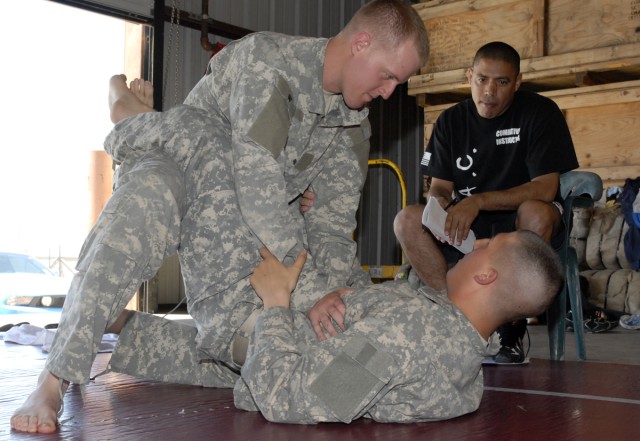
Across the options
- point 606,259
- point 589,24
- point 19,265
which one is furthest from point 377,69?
point 19,265

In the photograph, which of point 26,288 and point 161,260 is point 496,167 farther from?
point 26,288

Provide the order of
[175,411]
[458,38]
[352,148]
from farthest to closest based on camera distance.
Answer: [458,38], [352,148], [175,411]

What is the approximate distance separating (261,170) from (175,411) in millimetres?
665

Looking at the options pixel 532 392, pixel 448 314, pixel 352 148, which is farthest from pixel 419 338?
pixel 352 148

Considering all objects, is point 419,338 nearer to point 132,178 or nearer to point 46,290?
point 132,178

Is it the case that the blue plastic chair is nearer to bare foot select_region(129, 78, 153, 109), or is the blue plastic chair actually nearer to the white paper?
the white paper

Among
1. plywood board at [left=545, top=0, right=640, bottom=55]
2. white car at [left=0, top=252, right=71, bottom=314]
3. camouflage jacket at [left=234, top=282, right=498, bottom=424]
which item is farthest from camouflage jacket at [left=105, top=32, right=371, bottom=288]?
white car at [left=0, top=252, right=71, bottom=314]

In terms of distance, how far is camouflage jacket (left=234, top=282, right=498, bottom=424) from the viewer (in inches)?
63.7

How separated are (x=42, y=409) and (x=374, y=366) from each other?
0.73 metres

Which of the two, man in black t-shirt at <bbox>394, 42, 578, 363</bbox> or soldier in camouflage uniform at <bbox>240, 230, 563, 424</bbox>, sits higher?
man in black t-shirt at <bbox>394, 42, 578, 363</bbox>

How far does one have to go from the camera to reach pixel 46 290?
6035mm

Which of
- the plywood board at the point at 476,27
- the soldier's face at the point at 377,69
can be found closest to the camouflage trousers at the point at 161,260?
the soldier's face at the point at 377,69

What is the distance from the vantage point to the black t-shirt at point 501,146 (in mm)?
3268

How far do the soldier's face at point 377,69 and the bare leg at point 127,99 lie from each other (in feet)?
2.35
